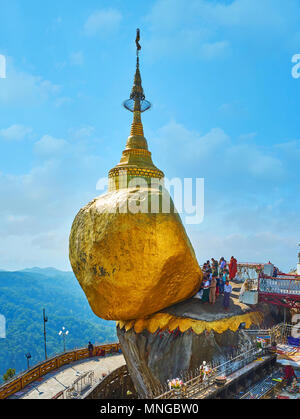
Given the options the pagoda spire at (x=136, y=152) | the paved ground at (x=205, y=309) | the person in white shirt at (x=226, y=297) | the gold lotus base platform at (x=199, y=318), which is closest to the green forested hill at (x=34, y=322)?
the gold lotus base platform at (x=199, y=318)

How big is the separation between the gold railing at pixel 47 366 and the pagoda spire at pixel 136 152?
12442 mm

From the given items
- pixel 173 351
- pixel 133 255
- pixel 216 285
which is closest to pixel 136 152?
pixel 133 255

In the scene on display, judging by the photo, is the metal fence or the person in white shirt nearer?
the person in white shirt

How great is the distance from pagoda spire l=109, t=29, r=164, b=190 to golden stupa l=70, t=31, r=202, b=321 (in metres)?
2.40

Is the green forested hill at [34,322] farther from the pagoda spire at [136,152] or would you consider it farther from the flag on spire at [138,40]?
the flag on spire at [138,40]

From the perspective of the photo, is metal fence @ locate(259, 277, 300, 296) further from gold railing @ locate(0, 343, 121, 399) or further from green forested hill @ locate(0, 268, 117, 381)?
green forested hill @ locate(0, 268, 117, 381)

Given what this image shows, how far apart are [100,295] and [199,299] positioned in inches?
175

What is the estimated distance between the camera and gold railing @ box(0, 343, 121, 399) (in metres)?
14.9

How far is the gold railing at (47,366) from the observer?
48.9 ft

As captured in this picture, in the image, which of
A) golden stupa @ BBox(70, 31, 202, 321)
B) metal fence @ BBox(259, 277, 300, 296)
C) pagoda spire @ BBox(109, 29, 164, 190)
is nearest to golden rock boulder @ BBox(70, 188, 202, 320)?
golden stupa @ BBox(70, 31, 202, 321)

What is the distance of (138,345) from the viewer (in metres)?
11.6

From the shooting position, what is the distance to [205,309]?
1111cm

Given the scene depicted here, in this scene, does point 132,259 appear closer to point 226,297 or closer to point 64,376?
point 226,297

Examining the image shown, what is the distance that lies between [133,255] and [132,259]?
159mm
